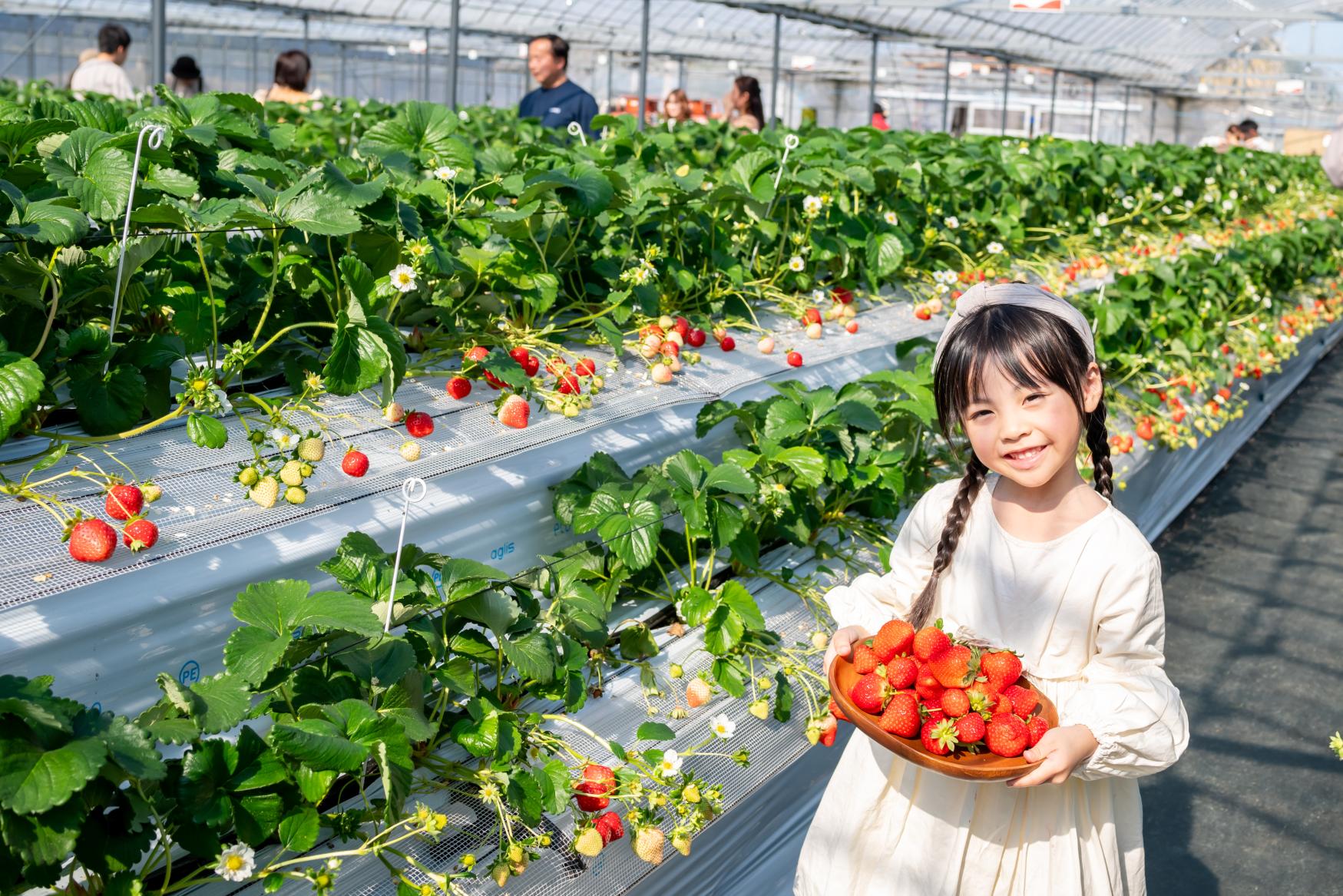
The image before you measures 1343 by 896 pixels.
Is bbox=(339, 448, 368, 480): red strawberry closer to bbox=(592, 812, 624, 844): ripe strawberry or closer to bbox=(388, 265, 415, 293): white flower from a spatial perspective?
bbox=(388, 265, 415, 293): white flower

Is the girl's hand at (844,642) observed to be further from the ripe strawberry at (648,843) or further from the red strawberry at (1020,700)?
the ripe strawberry at (648,843)

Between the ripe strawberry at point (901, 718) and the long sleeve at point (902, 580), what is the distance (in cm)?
24

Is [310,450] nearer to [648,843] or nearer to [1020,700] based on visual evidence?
[648,843]

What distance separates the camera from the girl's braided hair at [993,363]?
1527 mm

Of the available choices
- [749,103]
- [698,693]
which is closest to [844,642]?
[698,693]

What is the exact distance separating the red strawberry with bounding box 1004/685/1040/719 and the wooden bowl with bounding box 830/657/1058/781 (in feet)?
0.08

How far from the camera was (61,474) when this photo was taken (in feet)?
5.49

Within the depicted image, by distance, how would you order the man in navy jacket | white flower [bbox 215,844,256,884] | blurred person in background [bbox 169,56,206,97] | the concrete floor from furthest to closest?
blurred person in background [bbox 169,56,206,97] → the man in navy jacket → the concrete floor → white flower [bbox 215,844,256,884]

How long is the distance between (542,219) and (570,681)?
49.4 inches

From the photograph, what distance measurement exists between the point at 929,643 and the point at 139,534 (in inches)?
39.2

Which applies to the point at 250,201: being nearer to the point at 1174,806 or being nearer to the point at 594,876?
the point at 594,876

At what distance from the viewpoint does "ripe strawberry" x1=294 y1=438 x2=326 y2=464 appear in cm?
191

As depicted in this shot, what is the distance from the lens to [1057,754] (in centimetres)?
140

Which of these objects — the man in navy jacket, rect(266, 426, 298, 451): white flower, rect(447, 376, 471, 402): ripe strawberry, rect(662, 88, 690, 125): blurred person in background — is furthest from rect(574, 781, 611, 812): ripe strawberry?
rect(662, 88, 690, 125): blurred person in background
